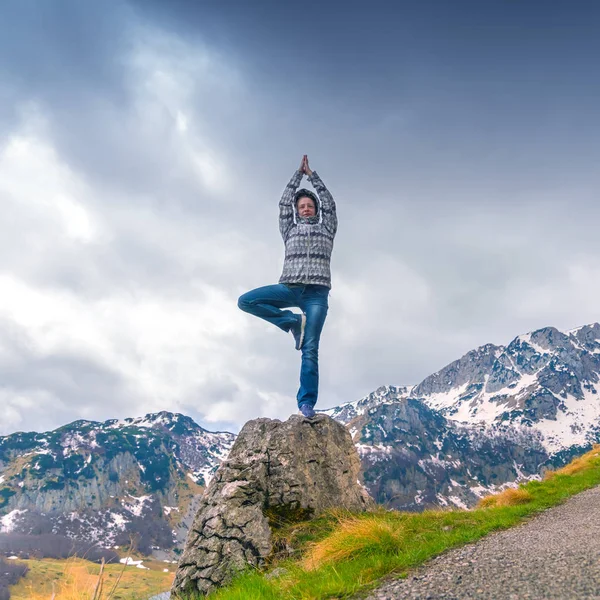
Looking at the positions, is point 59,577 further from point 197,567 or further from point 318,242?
point 318,242

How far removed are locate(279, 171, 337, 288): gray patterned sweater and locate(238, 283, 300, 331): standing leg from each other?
422 mm

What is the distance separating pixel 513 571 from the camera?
18.4 feet

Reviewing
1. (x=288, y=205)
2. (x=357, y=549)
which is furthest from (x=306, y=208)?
(x=357, y=549)

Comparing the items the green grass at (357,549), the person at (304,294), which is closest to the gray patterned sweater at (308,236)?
the person at (304,294)

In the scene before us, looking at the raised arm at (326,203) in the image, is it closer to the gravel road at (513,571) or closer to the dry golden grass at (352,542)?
the dry golden grass at (352,542)

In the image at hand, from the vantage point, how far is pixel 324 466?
12383 mm

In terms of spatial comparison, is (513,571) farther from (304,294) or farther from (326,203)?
(326,203)

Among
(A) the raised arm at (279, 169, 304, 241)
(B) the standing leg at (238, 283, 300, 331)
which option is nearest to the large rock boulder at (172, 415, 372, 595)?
(B) the standing leg at (238, 283, 300, 331)

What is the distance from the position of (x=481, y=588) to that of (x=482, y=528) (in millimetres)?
4084

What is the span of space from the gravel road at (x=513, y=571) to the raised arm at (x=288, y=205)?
32.8 feet

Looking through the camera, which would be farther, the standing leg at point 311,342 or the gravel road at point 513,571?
the standing leg at point 311,342

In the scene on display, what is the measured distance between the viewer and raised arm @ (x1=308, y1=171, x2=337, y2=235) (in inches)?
572

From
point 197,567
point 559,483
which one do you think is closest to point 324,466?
point 197,567

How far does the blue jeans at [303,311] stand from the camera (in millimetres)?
13445
